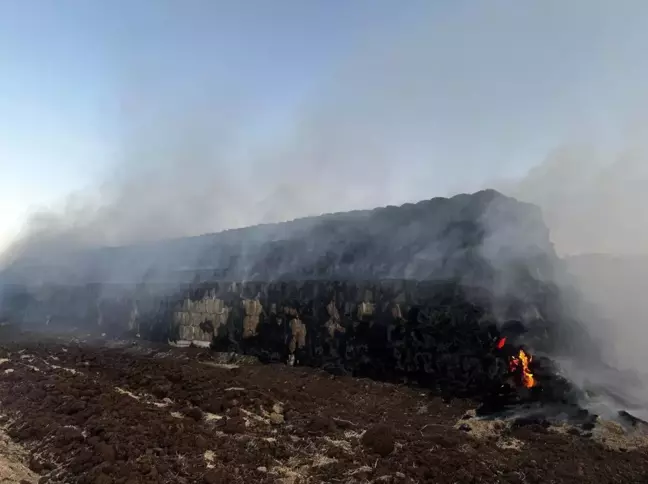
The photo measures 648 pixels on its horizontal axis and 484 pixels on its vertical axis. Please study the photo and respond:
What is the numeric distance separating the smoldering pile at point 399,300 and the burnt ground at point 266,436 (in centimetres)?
285

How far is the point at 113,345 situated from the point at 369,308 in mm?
21999

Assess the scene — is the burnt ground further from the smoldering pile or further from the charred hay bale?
the charred hay bale

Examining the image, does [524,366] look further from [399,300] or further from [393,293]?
[393,293]

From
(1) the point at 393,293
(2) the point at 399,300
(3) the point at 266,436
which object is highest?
(1) the point at 393,293

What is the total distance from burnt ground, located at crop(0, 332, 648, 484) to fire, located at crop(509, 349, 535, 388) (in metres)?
2.92

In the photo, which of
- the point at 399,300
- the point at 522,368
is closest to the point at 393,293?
the point at 399,300

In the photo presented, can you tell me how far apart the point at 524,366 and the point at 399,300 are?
789 cm

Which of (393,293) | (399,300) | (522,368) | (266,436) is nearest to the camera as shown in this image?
(266,436)

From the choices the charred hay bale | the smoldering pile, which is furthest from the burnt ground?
the charred hay bale

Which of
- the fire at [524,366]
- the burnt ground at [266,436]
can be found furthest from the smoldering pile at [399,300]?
the burnt ground at [266,436]

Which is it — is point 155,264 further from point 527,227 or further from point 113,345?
point 527,227

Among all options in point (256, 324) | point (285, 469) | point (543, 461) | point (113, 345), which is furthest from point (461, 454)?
point (113, 345)

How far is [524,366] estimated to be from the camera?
21641 mm

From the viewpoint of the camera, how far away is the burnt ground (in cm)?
1303
